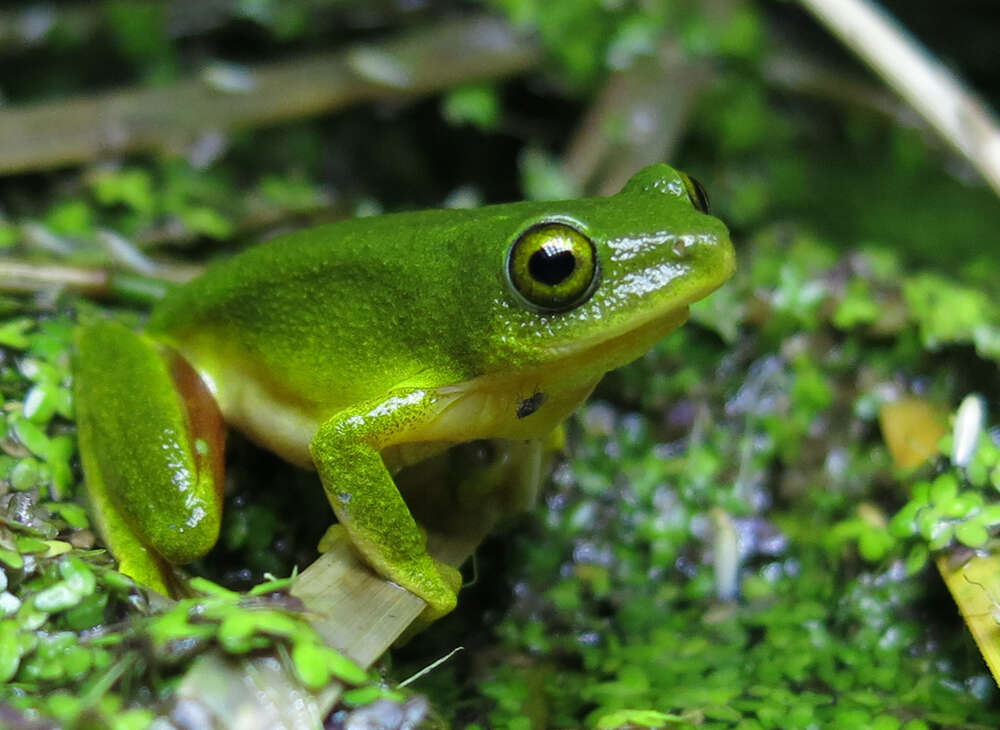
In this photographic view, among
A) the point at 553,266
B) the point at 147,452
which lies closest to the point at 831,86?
the point at 553,266

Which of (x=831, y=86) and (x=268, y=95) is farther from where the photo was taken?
(x=831, y=86)

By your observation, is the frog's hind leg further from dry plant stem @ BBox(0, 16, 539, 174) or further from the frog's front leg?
dry plant stem @ BBox(0, 16, 539, 174)

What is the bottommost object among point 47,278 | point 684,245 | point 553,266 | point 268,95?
point 47,278

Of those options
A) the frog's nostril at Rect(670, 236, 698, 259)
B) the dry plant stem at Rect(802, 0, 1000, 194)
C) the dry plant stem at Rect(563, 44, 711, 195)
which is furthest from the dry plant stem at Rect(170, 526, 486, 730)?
the dry plant stem at Rect(802, 0, 1000, 194)

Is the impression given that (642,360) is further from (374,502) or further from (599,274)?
(374,502)

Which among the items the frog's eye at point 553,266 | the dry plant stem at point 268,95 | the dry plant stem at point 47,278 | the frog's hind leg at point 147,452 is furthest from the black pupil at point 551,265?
the dry plant stem at point 268,95
